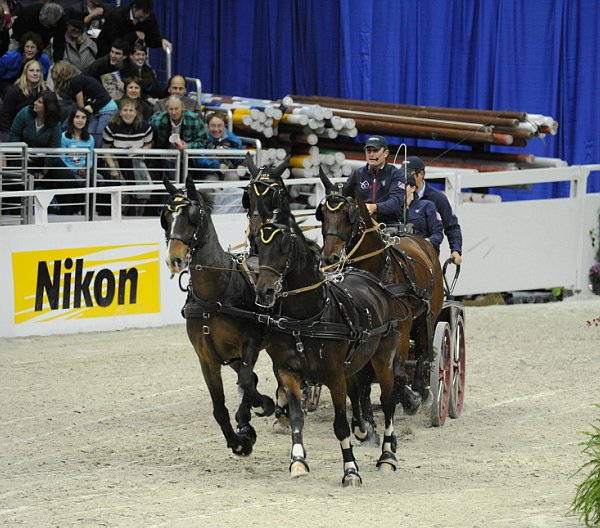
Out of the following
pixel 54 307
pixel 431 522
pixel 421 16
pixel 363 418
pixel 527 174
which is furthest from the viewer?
pixel 421 16

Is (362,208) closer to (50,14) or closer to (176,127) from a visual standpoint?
(176,127)

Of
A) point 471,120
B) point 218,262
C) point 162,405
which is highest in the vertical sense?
point 471,120

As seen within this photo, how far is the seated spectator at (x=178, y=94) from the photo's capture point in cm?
1458

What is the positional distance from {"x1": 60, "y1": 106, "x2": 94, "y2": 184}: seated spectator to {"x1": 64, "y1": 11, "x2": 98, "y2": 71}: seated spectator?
2281 mm

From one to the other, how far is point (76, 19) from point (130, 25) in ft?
2.31

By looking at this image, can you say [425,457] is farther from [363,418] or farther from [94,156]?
[94,156]

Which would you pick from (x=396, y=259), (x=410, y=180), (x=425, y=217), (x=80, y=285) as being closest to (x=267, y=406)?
(x=396, y=259)

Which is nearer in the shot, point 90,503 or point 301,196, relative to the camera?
point 90,503

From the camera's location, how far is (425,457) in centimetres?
813

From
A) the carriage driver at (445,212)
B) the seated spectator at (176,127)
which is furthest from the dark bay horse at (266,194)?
the seated spectator at (176,127)

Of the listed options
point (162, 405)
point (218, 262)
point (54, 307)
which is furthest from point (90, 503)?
point (54, 307)

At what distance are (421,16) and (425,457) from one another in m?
10.3

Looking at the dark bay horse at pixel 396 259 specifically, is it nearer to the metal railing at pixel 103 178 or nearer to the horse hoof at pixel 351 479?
the horse hoof at pixel 351 479

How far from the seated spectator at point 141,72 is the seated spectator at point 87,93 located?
0.83 meters
